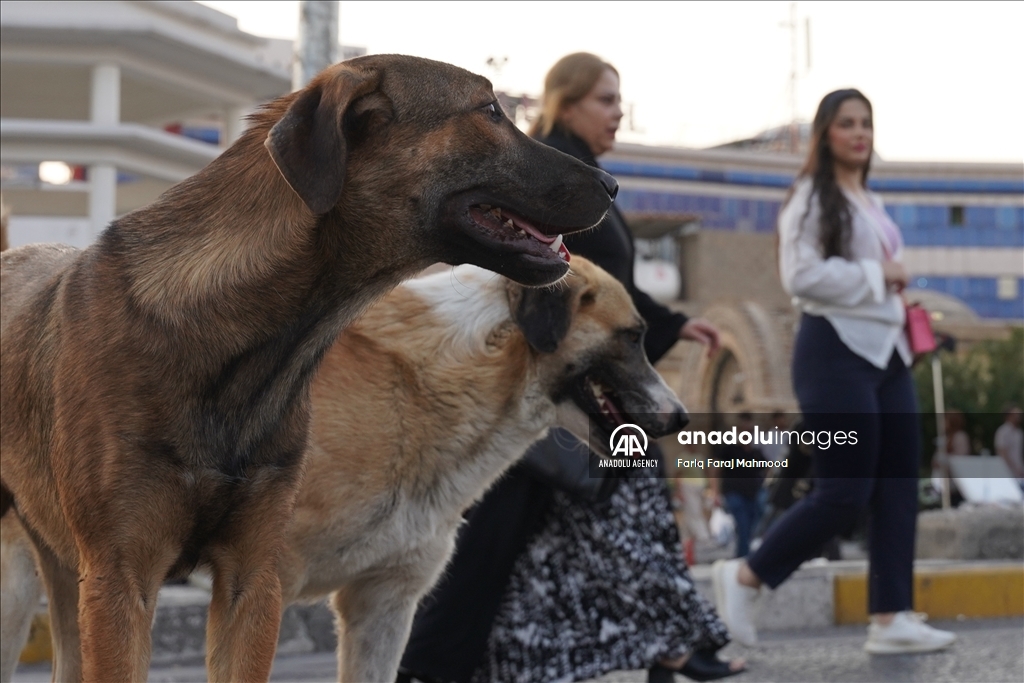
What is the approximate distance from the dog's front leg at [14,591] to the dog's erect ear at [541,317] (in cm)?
174

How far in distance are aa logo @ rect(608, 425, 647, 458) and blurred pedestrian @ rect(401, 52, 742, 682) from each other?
0.33 m

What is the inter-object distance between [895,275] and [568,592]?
8.20 feet

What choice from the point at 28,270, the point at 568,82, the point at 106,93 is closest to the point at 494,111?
the point at 28,270

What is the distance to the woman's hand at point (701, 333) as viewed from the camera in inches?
211

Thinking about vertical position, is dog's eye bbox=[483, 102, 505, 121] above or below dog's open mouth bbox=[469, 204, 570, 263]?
above

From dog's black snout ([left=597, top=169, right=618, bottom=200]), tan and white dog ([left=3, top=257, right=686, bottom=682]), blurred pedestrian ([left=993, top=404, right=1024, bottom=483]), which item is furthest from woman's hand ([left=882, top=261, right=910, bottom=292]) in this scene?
blurred pedestrian ([left=993, top=404, right=1024, bottom=483])

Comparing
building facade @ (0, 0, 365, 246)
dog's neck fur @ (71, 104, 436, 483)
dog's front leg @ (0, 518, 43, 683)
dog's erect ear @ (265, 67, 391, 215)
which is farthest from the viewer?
building facade @ (0, 0, 365, 246)

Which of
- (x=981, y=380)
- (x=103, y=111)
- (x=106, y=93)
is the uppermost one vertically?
(x=106, y=93)

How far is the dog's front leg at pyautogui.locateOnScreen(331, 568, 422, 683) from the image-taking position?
13.7ft

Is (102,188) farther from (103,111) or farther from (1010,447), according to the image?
(1010,447)

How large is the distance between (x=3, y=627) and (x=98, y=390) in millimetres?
1480

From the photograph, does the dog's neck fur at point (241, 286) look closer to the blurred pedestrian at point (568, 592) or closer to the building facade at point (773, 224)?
the blurred pedestrian at point (568, 592)

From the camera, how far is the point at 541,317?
4531 millimetres

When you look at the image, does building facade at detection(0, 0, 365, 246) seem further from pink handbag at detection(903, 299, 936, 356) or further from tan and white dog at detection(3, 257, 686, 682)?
tan and white dog at detection(3, 257, 686, 682)
